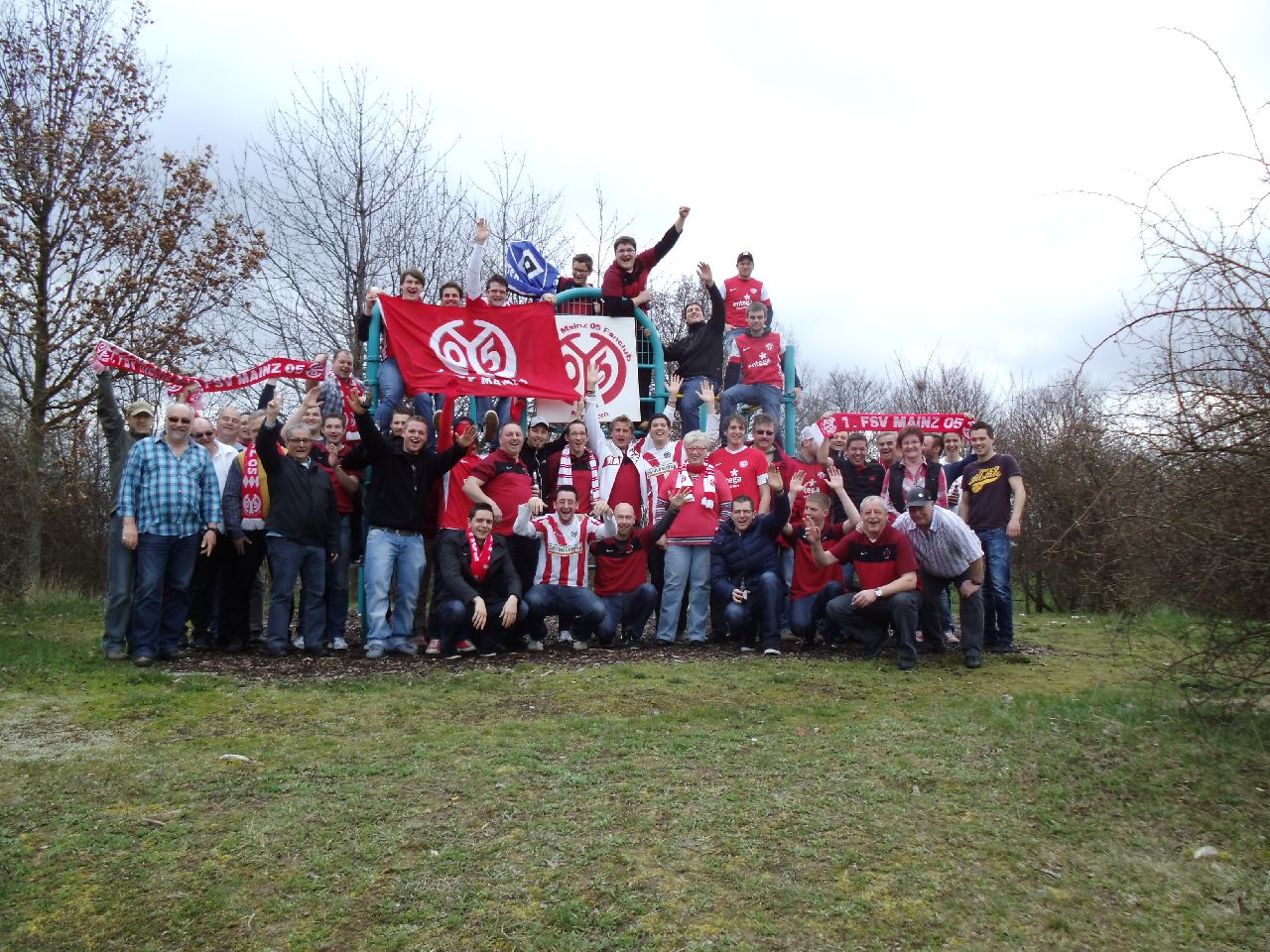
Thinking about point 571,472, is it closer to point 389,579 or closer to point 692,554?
point 692,554

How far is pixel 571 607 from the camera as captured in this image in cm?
821

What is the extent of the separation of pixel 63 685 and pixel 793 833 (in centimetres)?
524

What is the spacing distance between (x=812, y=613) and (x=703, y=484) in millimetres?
1531

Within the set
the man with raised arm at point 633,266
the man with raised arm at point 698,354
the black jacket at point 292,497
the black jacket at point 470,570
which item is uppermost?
the man with raised arm at point 633,266

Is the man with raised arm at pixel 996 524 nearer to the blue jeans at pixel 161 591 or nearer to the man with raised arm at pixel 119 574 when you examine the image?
the blue jeans at pixel 161 591

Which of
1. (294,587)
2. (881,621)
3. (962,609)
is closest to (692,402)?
(881,621)

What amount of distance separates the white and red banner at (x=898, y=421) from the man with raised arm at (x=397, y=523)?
3.80 m

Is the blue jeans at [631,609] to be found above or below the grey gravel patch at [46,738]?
above

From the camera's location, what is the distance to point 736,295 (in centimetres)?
1090

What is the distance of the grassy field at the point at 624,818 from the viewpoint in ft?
11.0

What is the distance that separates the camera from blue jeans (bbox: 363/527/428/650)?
25.5 feet

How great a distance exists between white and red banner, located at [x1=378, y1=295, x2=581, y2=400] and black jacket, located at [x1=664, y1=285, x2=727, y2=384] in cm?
129

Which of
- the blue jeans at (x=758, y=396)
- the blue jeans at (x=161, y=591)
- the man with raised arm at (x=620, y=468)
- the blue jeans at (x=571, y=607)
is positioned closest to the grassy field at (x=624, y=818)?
the blue jeans at (x=161, y=591)

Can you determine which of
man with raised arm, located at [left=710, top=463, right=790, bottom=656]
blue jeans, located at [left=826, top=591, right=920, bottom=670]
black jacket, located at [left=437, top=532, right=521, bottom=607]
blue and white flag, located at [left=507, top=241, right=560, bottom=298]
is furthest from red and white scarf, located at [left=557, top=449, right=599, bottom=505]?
blue and white flag, located at [left=507, top=241, right=560, bottom=298]
